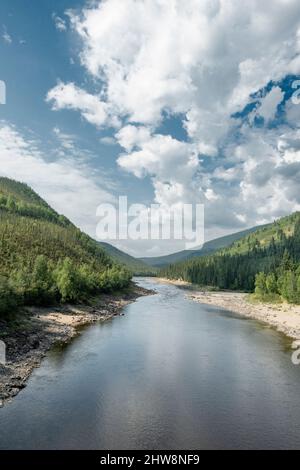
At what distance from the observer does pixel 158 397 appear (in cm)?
4194

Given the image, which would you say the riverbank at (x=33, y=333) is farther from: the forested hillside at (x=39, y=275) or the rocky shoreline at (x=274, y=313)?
the rocky shoreline at (x=274, y=313)

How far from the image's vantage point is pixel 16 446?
29906mm

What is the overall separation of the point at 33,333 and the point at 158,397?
33346 millimetres

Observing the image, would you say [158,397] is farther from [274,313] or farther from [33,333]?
[274,313]

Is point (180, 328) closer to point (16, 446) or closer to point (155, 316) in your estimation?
point (155, 316)

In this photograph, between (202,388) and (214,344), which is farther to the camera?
(214,344)

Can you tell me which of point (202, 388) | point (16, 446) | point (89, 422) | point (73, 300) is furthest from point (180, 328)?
point (16, 446)

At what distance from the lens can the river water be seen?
106ft

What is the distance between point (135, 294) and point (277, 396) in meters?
138

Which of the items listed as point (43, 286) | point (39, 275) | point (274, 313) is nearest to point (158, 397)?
point (43, 286)

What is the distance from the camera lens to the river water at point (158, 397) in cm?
3238
